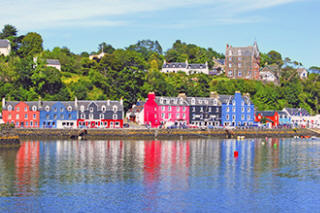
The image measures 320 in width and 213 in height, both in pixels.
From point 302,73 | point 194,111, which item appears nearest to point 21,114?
point 194,111

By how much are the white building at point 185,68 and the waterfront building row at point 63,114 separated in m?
55.0

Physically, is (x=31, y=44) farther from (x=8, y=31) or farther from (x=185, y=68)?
(x=185, y=68)

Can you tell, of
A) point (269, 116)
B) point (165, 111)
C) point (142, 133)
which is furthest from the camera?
point (269, 116)

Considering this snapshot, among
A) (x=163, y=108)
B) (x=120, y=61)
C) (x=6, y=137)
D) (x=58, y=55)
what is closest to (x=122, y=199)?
(x=6, y=137)

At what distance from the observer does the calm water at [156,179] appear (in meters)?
42.4

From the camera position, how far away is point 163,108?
11869 centimetres

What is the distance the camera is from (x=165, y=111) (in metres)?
119

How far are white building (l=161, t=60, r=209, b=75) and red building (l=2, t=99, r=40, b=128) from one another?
64.9m

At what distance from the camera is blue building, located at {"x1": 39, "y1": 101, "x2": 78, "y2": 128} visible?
11000 cm

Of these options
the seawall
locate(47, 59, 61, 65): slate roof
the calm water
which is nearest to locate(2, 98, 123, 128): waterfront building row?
the seawall

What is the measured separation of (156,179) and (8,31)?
366 feet

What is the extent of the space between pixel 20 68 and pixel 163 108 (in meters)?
36.3

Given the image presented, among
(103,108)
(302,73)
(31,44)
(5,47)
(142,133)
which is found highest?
(31,44)

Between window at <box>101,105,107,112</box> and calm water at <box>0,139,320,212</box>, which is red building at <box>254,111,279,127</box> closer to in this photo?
window at <box>101,105,107,112</box>
